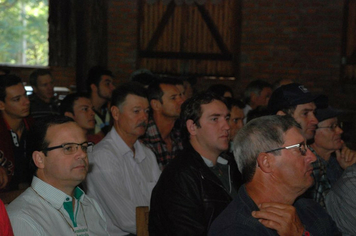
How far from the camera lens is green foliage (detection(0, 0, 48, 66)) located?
39.2ft

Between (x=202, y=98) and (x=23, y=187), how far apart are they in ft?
4.19

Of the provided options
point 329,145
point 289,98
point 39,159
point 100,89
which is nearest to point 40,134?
point 39,159

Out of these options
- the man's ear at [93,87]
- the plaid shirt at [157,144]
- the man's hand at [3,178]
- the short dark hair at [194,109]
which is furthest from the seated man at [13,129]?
the man's ear at [93,87]

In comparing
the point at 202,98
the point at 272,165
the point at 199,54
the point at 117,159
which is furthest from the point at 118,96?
the point at 199,54

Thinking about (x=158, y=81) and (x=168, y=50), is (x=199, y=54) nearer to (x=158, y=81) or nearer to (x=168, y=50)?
(x=168, y=50)

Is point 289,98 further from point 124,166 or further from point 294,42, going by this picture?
point 294,42

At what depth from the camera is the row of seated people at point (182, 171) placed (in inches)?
89.5

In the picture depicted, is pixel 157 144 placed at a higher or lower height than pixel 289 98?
lower

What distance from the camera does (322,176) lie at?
359 cm

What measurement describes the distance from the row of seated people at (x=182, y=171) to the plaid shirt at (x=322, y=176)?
0.11m

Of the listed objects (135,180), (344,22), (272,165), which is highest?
(344,22)

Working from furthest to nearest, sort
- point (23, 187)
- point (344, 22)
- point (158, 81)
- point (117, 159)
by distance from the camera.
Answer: point (344, 22), point (158, 81), point (117, 159), point (23, 187)

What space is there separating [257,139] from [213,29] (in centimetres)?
705

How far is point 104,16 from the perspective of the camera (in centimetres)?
948
